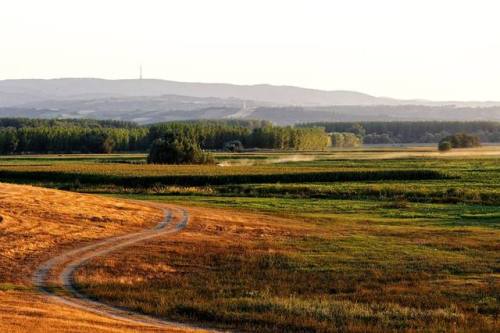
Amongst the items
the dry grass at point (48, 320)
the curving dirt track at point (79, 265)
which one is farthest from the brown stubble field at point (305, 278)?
the dry grass at point (48, 320)

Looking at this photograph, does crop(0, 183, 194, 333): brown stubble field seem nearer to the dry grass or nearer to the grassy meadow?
the dry grass

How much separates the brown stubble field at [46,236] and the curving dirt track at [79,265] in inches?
26.9

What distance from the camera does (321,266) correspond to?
142ft

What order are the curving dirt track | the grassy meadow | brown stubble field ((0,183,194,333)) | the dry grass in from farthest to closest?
the grassy meadow → the curving dirt track → brown stubble field ((0,183,194,333)) → the dry grass

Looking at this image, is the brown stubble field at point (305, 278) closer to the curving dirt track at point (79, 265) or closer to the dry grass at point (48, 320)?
the curving dirt track at point (79, 265)

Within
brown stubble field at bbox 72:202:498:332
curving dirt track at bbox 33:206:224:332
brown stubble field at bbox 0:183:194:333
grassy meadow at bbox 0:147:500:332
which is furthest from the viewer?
grassy meadow at bbox 0:147:500:332

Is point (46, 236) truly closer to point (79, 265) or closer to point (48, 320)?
point (79, 265)

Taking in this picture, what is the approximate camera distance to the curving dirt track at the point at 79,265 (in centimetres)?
3144

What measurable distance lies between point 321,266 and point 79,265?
43.0 feet

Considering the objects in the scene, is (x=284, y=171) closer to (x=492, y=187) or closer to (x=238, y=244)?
(x=492, y=187)

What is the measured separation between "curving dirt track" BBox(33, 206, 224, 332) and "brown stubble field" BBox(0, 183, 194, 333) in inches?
26.9

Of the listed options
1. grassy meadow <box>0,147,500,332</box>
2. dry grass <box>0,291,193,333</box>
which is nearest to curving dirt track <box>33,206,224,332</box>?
grassy meadow <box>0,147,500,332</box>

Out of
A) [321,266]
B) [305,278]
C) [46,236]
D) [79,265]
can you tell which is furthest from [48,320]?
[46,236]

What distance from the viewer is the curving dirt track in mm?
31441
